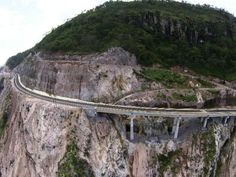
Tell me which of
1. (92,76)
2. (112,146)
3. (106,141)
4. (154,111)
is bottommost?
(112,146)

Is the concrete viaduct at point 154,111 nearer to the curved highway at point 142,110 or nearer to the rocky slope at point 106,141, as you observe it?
the curved highway at point 142,110

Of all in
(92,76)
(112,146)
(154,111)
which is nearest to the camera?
(112,146)

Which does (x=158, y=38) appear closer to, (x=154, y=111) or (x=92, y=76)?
(x=92, y=76)

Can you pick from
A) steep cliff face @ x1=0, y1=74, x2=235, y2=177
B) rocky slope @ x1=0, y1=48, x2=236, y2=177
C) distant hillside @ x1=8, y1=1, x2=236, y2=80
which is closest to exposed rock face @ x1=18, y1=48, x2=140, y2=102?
rocky slope @ x1=0, y1=48, x2=236, y2=177

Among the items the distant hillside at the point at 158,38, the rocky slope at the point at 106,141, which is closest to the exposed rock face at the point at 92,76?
the rocky slope at the point at 106,141

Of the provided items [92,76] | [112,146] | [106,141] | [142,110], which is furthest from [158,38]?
[112,146]

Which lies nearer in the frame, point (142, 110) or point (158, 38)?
point (142, 110)

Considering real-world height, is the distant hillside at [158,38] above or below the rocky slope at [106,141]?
above

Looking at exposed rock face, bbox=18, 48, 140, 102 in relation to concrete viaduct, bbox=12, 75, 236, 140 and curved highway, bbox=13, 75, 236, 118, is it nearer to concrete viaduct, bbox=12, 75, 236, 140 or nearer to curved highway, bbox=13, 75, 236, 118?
curved highway, bbox=13, 75, 236, 118
